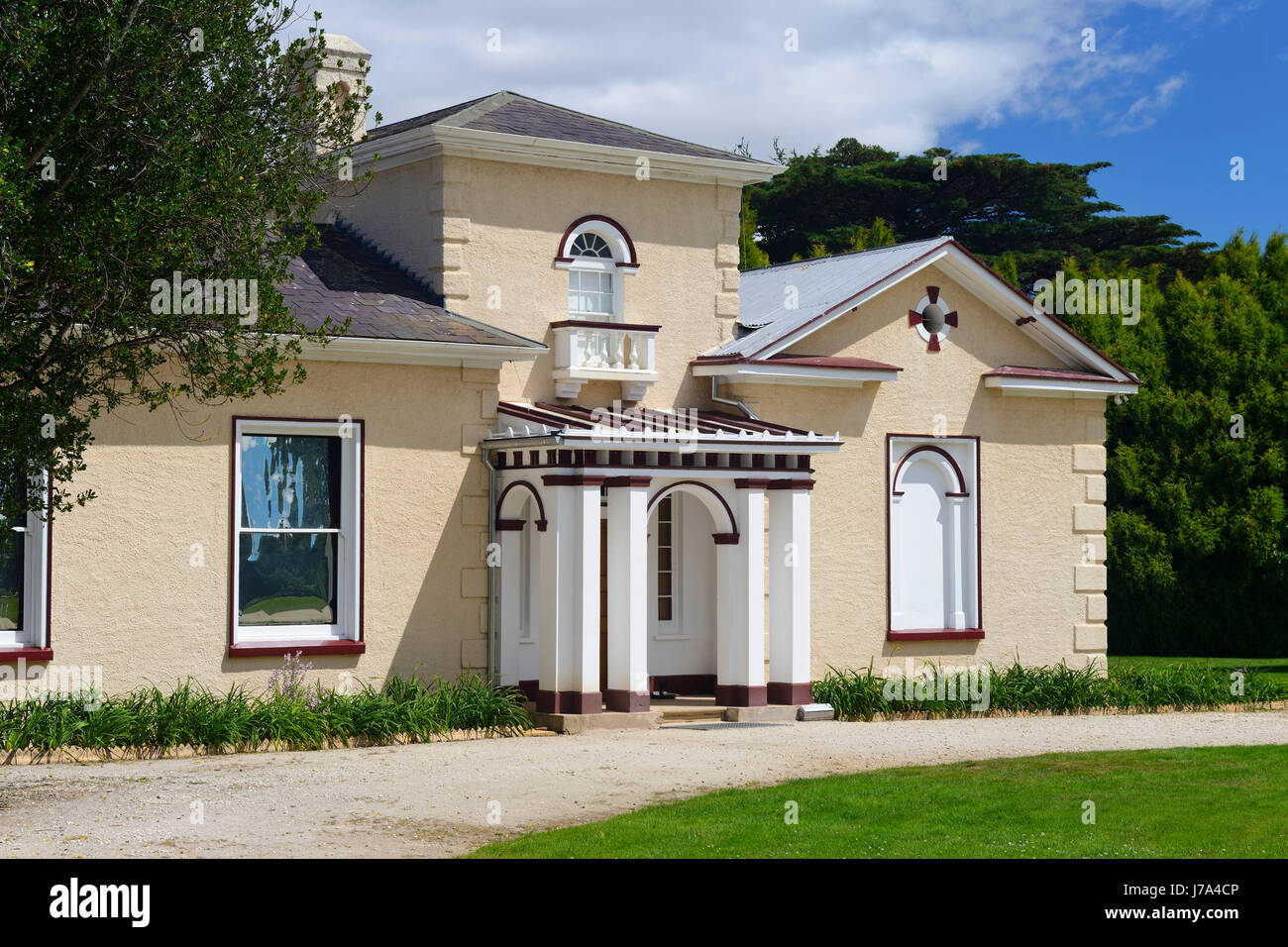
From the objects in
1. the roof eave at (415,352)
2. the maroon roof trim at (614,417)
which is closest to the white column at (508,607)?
the maroon roof trim at (614,417)

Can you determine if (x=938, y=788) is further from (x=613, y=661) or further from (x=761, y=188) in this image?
(x=761, y=188)

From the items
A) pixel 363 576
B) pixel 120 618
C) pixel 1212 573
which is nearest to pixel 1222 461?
pixel 1212 573

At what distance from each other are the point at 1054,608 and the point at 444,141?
31.0ft

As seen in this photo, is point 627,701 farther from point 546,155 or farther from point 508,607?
point 546,155

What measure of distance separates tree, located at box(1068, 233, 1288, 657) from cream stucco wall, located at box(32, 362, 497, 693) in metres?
15.9

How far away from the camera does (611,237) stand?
20.2 metres

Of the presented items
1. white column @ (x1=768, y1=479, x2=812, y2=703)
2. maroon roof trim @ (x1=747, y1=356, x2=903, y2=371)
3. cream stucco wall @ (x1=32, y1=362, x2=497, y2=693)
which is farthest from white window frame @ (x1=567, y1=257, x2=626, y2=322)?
white column @ (x1=768, y1=479, x2=812, y2=703)

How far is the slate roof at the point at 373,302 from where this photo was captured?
1777 centimetres

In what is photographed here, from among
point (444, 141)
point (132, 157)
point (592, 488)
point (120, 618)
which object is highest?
point (444, 141)

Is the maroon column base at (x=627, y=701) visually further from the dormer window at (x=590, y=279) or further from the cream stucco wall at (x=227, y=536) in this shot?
the dormer window at (x=590, y=279)

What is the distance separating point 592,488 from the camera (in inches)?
688

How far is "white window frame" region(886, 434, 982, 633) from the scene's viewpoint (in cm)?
2088

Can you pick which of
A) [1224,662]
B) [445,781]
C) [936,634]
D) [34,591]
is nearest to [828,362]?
[936,634]

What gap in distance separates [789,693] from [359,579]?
473 centimetres
